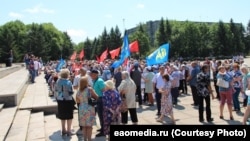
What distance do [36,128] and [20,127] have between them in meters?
0.44

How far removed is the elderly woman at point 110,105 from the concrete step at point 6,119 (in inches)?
99.0

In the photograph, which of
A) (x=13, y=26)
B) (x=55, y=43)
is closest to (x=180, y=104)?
(x=55, y=43)

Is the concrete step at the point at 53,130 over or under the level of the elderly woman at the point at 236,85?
under

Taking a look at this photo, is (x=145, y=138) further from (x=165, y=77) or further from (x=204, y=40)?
(x=204, y=40)

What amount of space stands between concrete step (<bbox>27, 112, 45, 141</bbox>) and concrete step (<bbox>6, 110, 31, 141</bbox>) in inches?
5.6

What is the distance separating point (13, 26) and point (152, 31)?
64357 millimetres

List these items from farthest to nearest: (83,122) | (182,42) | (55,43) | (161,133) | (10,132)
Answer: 1. (55,43)
2. (182,42)
3. (10,132)
4. (83,122)
5. (161,133)

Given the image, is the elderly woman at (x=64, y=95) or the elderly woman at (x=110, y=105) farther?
the elderly woman at (x=64, y=95)

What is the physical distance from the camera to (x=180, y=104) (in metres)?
13.4

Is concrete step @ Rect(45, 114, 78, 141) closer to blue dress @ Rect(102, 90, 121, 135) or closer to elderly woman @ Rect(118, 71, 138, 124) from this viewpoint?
blue dress @ Rect(102, 90, 121, 135)

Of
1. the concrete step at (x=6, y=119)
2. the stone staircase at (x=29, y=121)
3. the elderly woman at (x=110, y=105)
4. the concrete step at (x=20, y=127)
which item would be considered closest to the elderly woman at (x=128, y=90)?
the elderly woman at (x=110, y=105)

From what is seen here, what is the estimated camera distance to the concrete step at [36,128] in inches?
311

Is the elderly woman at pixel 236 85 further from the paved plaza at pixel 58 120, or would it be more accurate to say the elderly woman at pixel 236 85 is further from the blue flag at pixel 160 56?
the blue flag at pixel 160 56

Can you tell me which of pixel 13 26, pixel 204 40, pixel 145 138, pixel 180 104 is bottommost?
pixel 180 104
